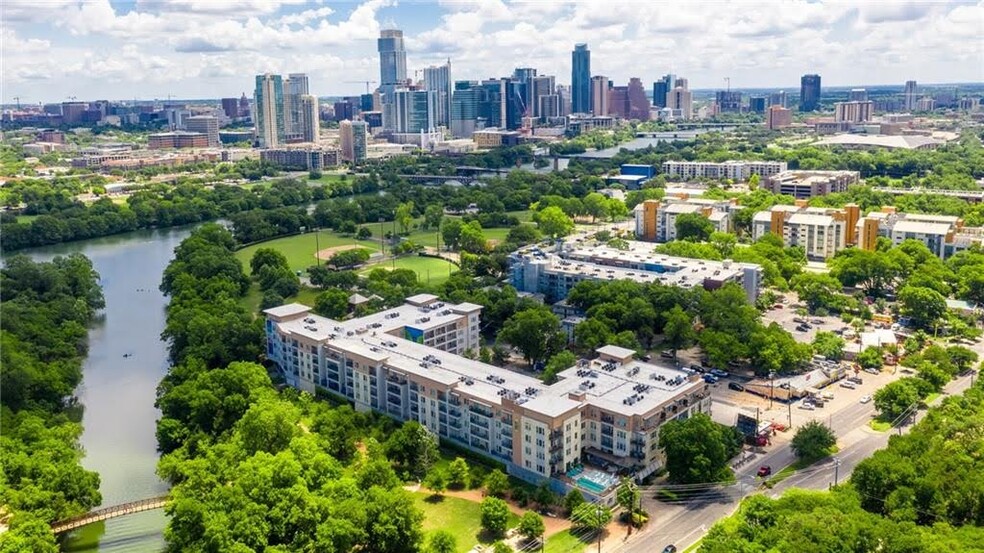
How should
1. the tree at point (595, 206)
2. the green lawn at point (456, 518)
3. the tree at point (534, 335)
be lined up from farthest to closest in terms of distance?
the tree at point (595, 206)
the tree at point (534, 335)
the green lawn at point (456, 518)

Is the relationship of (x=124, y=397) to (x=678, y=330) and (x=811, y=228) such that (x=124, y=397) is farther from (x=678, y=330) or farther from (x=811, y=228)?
(x=811, y=228)

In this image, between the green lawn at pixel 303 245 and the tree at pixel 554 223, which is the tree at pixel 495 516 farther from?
the tree at pixel 554 223

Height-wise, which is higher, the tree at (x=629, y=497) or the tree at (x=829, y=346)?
the tree at (x=829, y=346)

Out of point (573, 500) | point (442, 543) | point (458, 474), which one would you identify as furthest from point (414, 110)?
point (442, 543)

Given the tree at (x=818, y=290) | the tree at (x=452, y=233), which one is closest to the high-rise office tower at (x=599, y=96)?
the tree at (x=452, y=233)

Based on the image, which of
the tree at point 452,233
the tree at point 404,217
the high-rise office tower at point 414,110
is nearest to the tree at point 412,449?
the tree at point 452,233

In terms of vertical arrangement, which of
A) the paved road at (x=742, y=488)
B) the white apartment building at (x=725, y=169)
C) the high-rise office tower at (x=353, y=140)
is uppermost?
the high-rise office tower at (x=353, y=140)

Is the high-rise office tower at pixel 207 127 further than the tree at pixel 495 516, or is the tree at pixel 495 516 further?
the high-rise office tower at pixel 207 127

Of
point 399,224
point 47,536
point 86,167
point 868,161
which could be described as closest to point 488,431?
point 47,536

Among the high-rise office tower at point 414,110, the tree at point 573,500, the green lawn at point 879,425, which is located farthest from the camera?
the high-rise office tower at point 414,110
